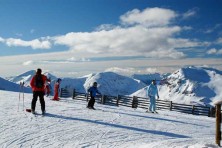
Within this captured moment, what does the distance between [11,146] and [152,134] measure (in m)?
5.51

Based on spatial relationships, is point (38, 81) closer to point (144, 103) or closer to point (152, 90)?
point (152, 90)

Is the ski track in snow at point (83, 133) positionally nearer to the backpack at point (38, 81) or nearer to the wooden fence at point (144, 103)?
the backpack at point (38, 81)

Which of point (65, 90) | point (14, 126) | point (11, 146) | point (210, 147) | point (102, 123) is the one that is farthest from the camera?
point (65, 90)

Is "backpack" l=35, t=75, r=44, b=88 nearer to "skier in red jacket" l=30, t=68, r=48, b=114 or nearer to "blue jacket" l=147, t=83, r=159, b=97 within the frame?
"skier in red jacket" l=30, t=68, r=48, b=114

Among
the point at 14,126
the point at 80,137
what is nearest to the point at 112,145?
the point at 80,137

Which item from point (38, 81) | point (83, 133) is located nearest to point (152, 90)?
point (38, 81)

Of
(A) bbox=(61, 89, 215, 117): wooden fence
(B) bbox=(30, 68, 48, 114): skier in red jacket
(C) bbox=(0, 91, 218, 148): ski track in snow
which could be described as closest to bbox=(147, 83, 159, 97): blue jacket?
(C) bbox=(0, 91, 218, 148): ski track in snow

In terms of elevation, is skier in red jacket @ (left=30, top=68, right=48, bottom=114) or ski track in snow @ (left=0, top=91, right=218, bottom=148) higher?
skier in red jacket @ (left=30, top=68, right=48, bottom=114)

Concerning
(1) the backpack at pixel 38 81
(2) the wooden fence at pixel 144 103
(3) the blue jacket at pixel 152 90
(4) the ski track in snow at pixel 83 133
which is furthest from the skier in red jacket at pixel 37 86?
(2) the wooden fence at pixel 144 103

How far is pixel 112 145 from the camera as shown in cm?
1037

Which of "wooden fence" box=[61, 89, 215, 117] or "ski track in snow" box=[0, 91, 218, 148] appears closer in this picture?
"ski track in snow" box=[0, 91, 218, 148]

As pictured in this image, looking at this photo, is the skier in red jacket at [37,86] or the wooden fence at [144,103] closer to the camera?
the skier in red jacket at [37,86]

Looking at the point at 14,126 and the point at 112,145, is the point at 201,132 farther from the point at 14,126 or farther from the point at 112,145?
the point at 14,126

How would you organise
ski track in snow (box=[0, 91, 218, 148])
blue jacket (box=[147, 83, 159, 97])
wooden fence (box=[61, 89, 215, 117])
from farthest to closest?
wooden fence (box=[61, 89, 215, 117]), blue jacket (box=[147, 83, 159, 97]), ski track in snow (box=[0, 91, 218, 148])
